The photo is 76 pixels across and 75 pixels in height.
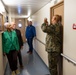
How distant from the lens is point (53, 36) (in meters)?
3.00

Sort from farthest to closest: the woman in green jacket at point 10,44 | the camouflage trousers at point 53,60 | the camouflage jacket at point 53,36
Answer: the woman in green jacket at point 10,44, the camouflage trousers at point 53,60, the camouflage jacket at point 53,36

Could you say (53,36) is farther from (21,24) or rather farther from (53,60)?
(21,24)

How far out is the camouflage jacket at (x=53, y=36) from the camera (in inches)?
115

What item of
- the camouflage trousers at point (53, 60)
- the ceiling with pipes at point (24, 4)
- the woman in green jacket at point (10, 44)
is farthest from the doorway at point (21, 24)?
the camouflage trousers at point (53, 60)

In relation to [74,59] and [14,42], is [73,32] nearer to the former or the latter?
[74,59]

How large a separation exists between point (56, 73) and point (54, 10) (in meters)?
1.56

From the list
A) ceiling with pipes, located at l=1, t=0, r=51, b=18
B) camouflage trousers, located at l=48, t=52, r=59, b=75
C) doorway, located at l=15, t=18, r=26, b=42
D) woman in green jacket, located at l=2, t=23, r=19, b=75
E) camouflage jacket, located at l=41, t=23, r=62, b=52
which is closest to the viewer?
camouflage jacket, located at l=41, t=23, r=62, b=52

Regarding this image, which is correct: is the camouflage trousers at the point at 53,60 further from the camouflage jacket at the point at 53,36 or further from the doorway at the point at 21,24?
the doorway at the point at 21,24

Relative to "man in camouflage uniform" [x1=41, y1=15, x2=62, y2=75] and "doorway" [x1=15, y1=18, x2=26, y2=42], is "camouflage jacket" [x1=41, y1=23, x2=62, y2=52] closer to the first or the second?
"man in camouflage uniform" [x1=41, y1=15, x2=62, y2=75]

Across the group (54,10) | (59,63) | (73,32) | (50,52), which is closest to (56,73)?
→ (59,63)

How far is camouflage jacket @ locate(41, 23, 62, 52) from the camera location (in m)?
2.92

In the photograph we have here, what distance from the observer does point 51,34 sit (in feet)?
9.87

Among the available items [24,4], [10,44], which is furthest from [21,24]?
[10,44]

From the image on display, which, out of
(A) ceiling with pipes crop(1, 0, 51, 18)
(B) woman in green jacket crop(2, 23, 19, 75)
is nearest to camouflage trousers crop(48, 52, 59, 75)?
(B) woman in green jacket crop(2, 23, 19, 75)
